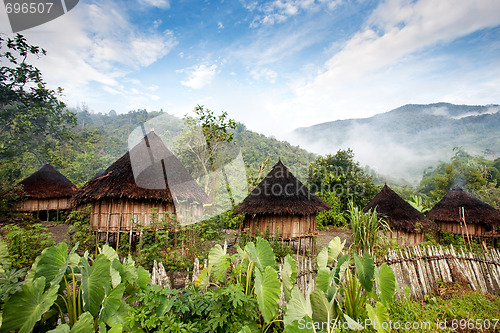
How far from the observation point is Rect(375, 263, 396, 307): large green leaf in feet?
9.57

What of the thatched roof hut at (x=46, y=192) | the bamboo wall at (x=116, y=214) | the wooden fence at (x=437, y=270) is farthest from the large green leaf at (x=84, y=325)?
the thatched roof hut at (x=46, y=192)

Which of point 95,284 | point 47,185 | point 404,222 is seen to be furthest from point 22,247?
point 404,222

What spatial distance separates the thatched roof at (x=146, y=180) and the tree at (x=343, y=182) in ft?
28.7

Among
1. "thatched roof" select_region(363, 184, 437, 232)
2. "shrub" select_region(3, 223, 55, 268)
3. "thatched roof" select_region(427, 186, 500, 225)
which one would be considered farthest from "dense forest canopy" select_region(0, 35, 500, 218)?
"shrub" select_region(3, 223, 55, 268)

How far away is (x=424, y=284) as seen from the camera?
4551 mm

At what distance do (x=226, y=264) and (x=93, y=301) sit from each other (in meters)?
→ 1.37

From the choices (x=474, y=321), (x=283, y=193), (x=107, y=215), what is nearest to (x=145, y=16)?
(x=107, y=215)

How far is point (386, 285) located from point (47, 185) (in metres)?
17.2

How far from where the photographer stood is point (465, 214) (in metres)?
10.4

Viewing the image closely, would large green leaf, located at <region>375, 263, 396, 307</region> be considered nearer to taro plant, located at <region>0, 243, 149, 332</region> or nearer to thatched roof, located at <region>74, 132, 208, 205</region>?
taro plant, located at <region>0, 243, 149, 332</region>

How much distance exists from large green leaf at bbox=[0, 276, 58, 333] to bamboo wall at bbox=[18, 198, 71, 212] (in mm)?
14509

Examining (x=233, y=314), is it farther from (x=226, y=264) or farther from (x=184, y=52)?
(x=184, y=52)

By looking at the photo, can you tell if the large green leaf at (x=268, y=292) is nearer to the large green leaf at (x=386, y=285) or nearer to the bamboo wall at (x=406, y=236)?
the large green leaf at (x=386, y=285)

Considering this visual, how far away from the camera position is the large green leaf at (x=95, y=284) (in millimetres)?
2270
